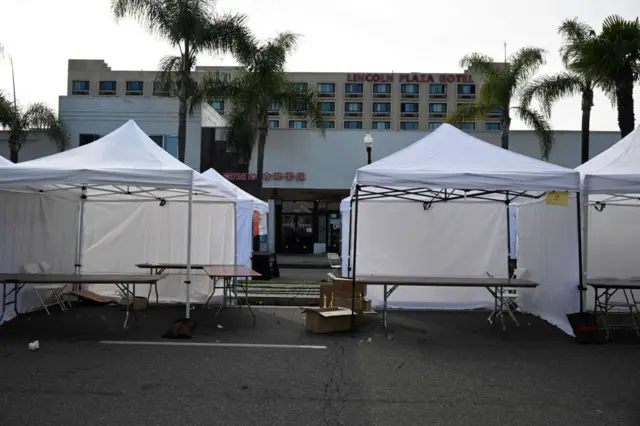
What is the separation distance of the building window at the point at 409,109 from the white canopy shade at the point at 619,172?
211 feet

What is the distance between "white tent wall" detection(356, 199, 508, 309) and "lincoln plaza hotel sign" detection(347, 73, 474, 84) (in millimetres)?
63170

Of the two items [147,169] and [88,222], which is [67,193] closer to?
[88,222]

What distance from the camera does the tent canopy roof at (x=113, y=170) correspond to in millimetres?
7859

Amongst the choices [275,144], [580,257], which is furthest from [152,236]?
[275,144]

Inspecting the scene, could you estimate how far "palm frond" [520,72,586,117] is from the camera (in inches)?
792

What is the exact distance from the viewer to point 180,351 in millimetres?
7105

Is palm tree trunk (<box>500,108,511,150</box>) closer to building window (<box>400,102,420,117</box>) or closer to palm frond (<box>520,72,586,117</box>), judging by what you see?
palm frond (<box>520,72,586,117</box>)

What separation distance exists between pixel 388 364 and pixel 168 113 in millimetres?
23381

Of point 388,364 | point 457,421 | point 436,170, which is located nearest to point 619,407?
point 457,421

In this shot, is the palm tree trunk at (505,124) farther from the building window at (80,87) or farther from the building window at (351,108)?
the building window at (80,87)

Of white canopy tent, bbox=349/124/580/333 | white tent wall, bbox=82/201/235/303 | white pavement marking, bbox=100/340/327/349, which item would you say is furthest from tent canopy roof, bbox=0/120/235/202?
white canopy tent, bbox=349/124/580/333

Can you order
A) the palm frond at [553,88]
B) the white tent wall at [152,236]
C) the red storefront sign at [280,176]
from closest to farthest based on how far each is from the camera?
the white tent wall at [152,236]
the palm frond at [553,88]
the red storefront sign at [280,176]

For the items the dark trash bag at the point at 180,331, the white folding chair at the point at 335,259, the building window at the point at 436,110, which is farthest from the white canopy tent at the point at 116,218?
the building window at the point at 436,110

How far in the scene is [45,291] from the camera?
1044 cm
